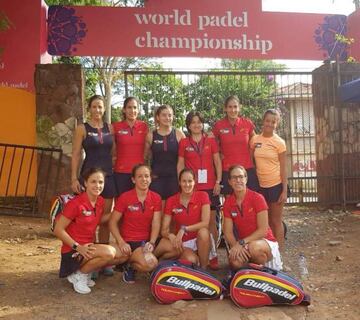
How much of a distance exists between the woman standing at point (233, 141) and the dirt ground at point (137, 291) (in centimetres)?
102

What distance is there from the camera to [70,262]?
414 cm

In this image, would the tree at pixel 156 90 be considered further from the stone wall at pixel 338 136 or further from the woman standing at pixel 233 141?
the woman standing at pixel 233 141

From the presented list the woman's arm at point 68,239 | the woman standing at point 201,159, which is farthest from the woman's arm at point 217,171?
the woman's arm at point 68,239

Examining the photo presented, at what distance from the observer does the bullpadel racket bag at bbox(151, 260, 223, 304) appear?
378 cm

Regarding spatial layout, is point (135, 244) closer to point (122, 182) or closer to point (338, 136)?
point (122, 182)

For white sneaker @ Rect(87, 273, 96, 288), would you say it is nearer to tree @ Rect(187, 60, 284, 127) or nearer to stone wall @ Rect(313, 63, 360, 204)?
tree @ Rect(187, 60, 284, 127)

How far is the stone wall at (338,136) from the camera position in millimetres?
8336

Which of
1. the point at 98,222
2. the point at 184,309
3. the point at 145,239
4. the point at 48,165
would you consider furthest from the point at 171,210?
the point at 48,165

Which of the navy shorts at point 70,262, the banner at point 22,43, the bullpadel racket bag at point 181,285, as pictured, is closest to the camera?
the bullpadel racket bag at point 181,285

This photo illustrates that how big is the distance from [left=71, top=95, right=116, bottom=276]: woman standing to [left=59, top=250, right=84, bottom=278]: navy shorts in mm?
525

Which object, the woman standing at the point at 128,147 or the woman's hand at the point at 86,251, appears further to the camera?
the woman standing at the point at 128,147

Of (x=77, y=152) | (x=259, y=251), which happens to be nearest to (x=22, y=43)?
(x=77, y=152)

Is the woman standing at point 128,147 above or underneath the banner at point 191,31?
underneath

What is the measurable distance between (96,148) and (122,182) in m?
0.46
